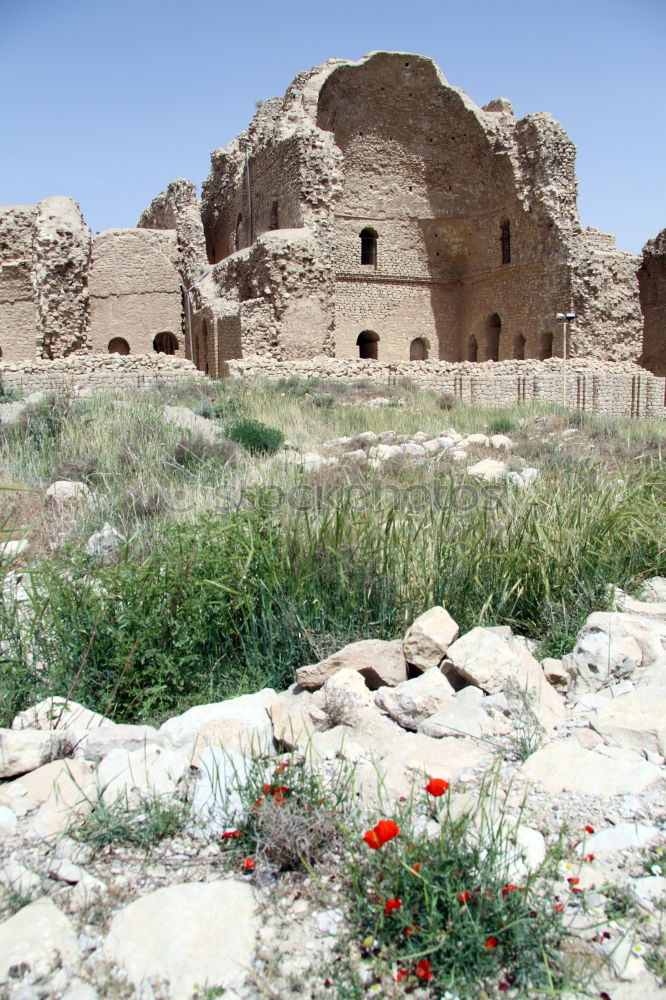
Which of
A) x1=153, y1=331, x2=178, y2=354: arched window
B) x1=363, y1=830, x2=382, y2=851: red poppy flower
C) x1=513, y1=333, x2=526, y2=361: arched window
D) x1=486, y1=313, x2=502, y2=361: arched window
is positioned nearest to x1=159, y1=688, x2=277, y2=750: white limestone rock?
x1=363, y1=830, x2=382, y2=851: red poppy flower

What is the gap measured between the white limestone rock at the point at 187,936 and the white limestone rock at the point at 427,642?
1410 mm

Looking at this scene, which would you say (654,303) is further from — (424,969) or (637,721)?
(424,969)

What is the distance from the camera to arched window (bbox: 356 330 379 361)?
2469cm

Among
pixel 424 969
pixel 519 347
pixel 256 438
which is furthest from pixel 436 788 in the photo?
pixel 519 347

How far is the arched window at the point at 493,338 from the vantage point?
930 inches

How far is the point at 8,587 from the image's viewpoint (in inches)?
154

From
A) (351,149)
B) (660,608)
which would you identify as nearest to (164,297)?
(351,149)

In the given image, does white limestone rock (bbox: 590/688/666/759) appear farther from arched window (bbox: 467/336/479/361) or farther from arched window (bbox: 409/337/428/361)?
arched window (bbox: 409/337/428/361)

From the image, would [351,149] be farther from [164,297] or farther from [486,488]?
[486,488]

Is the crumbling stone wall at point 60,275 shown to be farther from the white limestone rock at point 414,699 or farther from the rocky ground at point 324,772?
the white limestone rock at point 414,699

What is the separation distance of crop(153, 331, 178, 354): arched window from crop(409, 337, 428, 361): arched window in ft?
27.1

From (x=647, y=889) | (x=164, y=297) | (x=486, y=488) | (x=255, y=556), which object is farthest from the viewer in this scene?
(x=164, y=297)

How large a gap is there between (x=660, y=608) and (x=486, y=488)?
1.58 metres

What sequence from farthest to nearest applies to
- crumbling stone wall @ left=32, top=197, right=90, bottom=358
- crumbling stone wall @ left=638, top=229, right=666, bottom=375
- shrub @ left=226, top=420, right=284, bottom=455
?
crumbling stone wall @ left=638, top=229, right=666, bottom=375 < crumbling stone wall @ left=32, top=197, right=90, bottom=358 < shrub @ left=226, top=420, right=284, bottom=455
